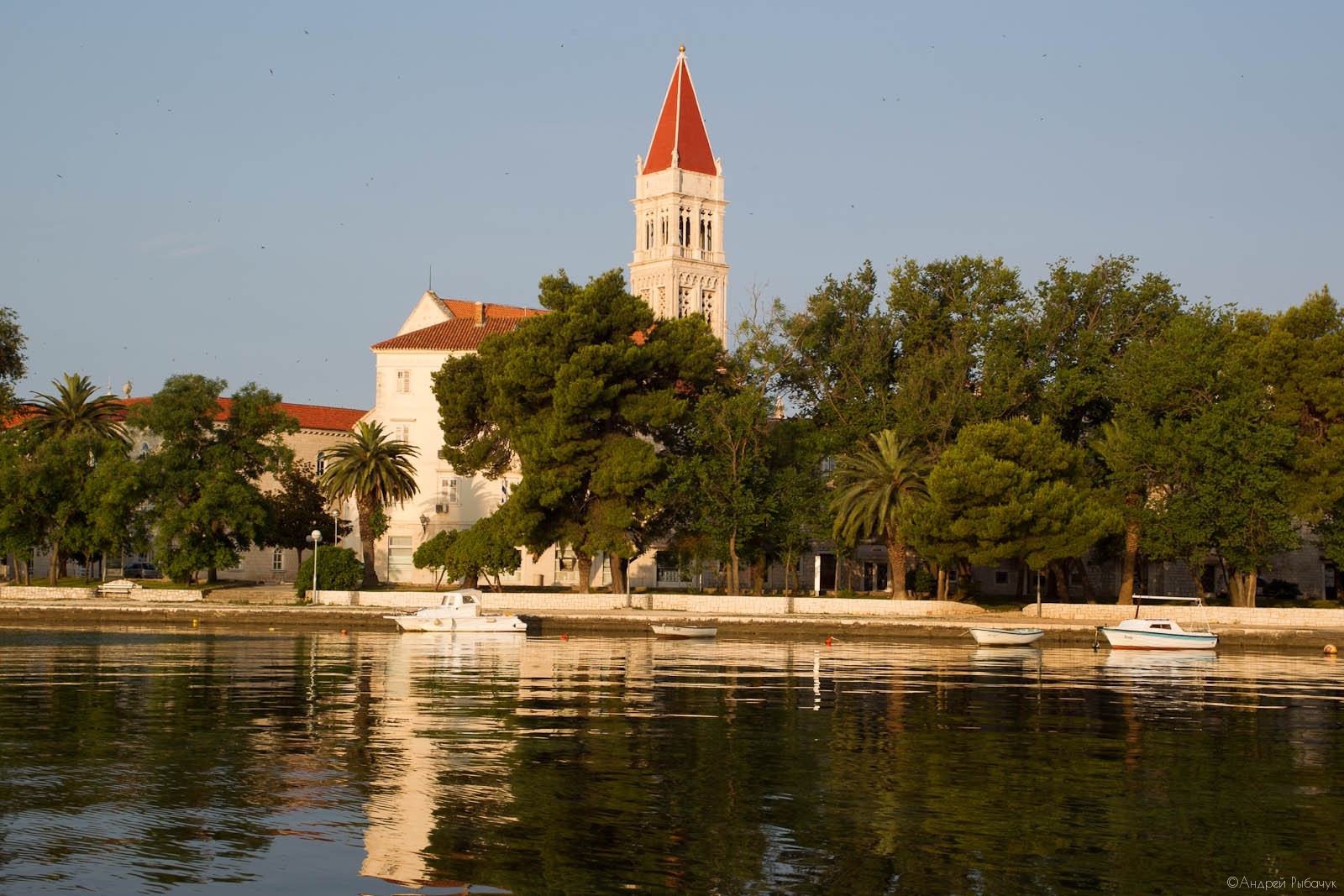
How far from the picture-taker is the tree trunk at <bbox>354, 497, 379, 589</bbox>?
68.8m

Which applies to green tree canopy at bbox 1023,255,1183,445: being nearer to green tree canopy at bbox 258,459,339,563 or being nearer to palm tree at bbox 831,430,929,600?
palm tree at bbox 831,430,929,600

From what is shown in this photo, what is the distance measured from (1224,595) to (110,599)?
55106 mm

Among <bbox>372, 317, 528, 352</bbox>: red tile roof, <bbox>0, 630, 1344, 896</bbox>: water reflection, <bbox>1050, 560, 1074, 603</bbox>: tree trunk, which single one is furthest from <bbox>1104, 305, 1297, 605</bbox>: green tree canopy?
<bbox>372, 317, 528, 352</bbox>: red tile roof

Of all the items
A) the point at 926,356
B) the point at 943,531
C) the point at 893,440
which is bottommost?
the point at 943,531

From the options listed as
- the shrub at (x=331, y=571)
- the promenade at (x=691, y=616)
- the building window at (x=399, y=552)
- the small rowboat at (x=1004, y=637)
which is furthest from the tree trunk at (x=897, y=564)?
the building window at (x=399, y=552)

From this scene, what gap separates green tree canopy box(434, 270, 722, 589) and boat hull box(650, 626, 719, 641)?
8.97 meters

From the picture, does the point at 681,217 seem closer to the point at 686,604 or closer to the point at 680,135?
the point at 680,135

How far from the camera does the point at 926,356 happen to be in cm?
6725

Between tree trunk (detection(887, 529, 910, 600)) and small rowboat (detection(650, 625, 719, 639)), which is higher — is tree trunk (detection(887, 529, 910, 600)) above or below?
above

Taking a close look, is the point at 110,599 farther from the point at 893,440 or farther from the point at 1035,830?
the point at 1035,830

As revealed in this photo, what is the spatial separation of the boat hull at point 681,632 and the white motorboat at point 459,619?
5.17 meters

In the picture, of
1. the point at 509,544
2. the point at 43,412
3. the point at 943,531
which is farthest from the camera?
the point at 43,412

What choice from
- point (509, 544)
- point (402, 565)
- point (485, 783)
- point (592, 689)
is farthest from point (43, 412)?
point (485, 783)

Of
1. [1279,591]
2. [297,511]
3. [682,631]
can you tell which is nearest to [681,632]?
[682,631]
